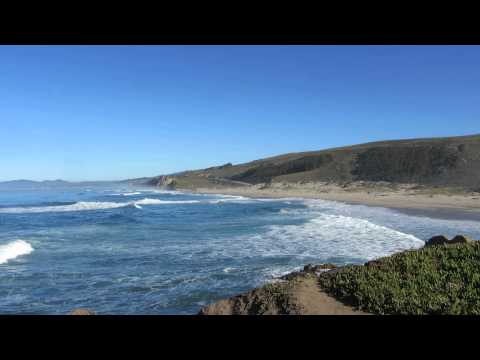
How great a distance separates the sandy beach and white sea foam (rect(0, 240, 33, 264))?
24.7 m

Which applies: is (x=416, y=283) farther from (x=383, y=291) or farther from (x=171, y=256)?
(x=171, y=256)

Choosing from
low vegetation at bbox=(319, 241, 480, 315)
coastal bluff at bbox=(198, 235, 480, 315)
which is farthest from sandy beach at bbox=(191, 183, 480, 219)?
coastal bluff at bbox=(198, 235, 480, 315)

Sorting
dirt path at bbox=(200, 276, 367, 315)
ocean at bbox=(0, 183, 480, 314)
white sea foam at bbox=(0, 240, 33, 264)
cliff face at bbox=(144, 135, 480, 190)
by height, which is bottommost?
ocean at bbox=(0, 183, 480, 314)

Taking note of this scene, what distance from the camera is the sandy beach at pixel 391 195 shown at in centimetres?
2900

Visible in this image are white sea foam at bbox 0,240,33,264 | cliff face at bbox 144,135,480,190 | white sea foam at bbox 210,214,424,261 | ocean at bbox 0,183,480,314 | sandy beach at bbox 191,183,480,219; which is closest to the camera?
ocean at bbox 0,183,480,314

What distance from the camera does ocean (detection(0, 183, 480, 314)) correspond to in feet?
29.6

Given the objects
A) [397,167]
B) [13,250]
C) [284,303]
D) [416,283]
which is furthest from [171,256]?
[397,167]

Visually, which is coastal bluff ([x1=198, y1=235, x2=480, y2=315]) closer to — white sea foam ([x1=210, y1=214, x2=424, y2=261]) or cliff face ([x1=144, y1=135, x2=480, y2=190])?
white sea foam ([x1=210, y1=214, x2=424, y2=261])

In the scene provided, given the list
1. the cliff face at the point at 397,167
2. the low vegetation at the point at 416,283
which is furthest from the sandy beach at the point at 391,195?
the low vegetation at the point at 416,283
